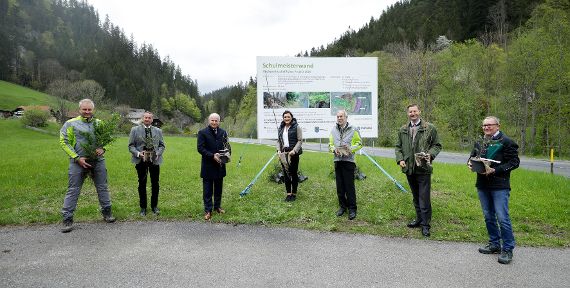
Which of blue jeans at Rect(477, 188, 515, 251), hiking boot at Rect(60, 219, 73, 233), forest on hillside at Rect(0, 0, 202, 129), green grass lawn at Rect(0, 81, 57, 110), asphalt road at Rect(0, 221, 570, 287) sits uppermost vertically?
forest on hillside at Rect(0, 0, 202, 129)

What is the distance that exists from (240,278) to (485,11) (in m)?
74.7

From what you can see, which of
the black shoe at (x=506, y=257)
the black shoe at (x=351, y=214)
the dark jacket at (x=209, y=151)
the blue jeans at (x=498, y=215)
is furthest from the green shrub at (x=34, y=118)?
the black shoe at (x=506, y=257)

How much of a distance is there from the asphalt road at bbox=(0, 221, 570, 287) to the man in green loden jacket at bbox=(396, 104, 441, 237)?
77 centimetres

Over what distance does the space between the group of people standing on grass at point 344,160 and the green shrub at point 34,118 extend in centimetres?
6080

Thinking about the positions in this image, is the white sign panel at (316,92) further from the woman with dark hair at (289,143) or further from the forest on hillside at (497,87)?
the forest on hillside at (497,87)

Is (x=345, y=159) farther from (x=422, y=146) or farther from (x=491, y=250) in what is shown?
(x=491, y=250)

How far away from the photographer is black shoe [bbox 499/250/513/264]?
15.0 ft

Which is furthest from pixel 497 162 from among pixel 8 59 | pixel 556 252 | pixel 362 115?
pixel 8 59

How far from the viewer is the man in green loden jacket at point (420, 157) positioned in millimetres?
5875

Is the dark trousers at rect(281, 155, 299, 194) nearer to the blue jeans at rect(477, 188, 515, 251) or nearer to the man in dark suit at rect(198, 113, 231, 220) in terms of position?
the man in dark suit at rect(198, 113, 231, 220)

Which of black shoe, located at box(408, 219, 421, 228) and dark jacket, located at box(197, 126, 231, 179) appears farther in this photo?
dark jacket, located at box(197, 126, 231, 179)

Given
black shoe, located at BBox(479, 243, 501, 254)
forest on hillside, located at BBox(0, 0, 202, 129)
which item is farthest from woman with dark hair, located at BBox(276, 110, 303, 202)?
forest on hillside, located at BBox(0, 0, 202, 129)

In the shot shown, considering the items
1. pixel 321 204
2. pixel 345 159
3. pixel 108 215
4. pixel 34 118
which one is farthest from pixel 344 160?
pixel 34 118

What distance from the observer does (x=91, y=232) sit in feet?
19.1
